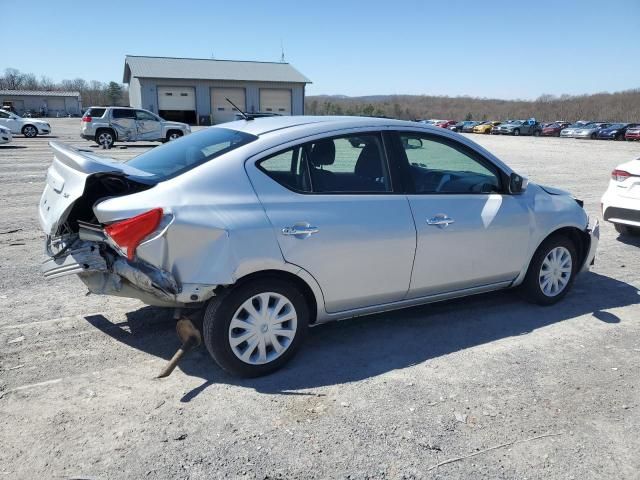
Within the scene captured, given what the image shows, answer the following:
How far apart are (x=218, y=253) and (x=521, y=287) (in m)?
3.05

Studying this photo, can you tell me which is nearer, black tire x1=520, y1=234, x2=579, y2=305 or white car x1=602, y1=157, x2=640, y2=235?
black tire x1=520, y1=234, x2=579, y2=305

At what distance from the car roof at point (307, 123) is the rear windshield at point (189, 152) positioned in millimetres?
121

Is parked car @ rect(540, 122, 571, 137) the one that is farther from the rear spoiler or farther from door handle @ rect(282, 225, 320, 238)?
the rear spoiler

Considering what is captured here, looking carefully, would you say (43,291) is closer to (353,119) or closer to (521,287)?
(353,119)

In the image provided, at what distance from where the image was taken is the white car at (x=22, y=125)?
28094 millimetres

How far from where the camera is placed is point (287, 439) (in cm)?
290

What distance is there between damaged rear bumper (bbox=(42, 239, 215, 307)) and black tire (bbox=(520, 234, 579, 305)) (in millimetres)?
2990

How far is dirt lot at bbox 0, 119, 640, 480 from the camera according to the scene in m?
2.73

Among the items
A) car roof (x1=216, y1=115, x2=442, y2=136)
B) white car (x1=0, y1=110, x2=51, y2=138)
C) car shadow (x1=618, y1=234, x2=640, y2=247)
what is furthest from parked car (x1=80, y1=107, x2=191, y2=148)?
car roof (x1=216, y1=115, x2=442, y2=136)

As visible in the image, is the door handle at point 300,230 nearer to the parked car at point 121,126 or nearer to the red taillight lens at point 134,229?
the red taillight lens at point 134,229

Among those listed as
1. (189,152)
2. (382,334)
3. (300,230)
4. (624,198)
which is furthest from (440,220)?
(624,198)

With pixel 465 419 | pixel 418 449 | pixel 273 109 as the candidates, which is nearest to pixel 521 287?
pixel 465 419

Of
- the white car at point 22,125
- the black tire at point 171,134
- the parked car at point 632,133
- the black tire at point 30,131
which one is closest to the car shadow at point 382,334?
the black tire at point 171,134

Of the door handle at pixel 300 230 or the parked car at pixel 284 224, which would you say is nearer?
the parked car at pixel 284 224
